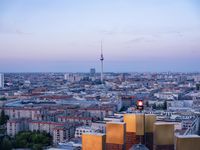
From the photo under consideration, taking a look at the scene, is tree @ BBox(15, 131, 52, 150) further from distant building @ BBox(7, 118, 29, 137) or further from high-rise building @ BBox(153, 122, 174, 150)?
high-rise building @ BBox(153, 122, 174, 150)

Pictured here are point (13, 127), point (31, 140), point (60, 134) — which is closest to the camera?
point (31, 140)

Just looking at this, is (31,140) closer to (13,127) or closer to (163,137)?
(13,127)

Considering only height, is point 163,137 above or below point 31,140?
above

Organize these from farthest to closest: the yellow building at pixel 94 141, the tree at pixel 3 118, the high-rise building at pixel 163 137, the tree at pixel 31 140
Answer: the tree at pixel 3 118 < the tree at pixel 31 140 < the high-rise building at pixel 163 137 < the yellow building at pixel 94 141

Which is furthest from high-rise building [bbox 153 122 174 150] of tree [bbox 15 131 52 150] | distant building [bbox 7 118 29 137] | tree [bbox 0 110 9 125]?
tree [bbox 0 110 9 125]

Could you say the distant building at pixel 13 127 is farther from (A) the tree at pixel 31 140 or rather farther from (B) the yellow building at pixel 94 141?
(B) the yellow building at pixel 94 141

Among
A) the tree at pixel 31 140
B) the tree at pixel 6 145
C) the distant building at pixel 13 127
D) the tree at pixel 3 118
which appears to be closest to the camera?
the tree at pixel 6 145

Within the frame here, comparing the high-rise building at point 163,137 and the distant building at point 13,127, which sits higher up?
the high-rise building at point 163,137

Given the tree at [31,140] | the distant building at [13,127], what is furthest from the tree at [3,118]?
the tree at [31,140]

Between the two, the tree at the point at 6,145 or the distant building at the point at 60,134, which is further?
the distant building at the point at 60,134

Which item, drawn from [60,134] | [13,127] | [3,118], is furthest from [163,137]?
[3,118]

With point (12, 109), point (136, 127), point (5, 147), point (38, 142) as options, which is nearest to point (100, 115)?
point (12, 109)
